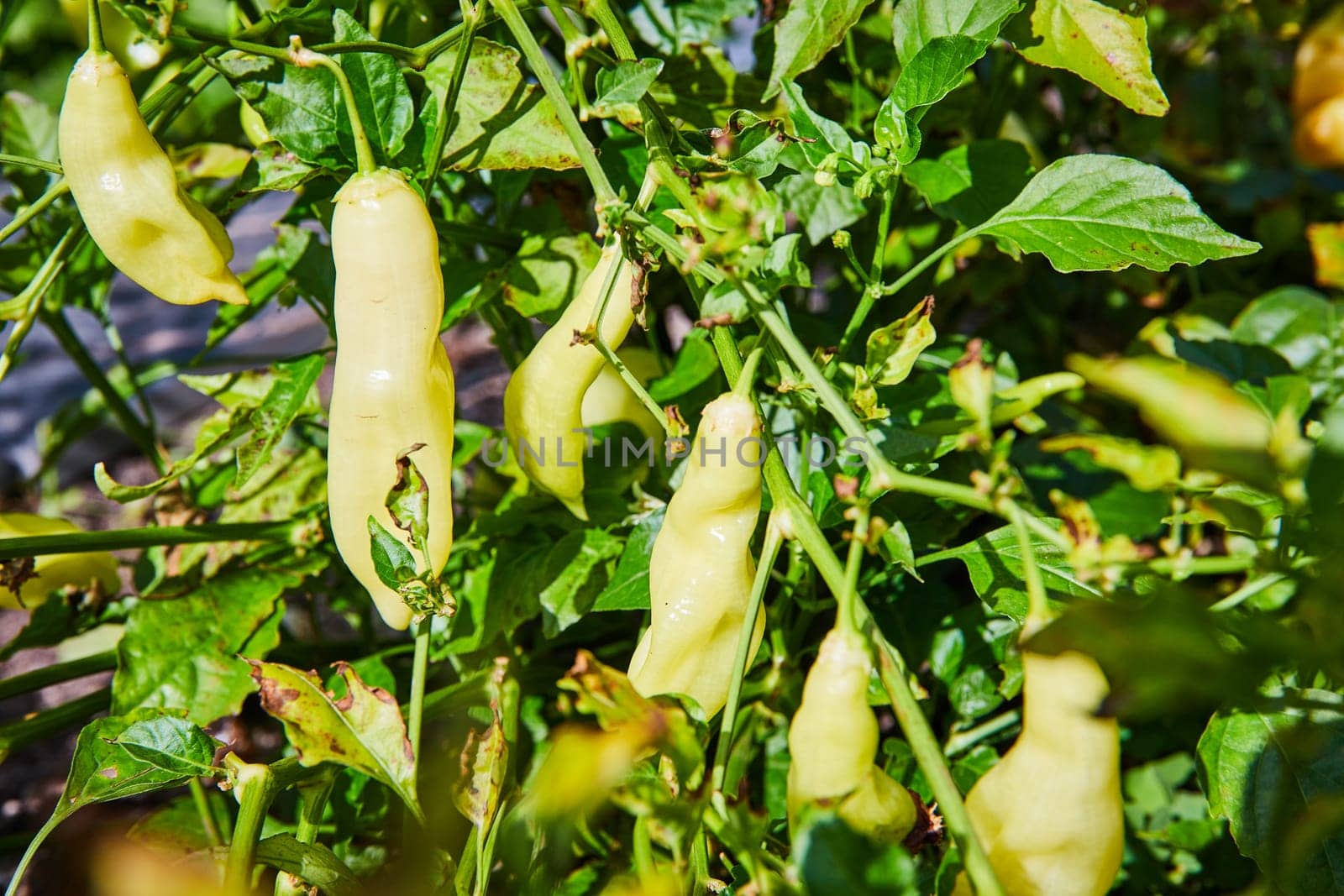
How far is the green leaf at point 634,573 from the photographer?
74cm

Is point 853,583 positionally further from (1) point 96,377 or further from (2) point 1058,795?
(1) point 96,377

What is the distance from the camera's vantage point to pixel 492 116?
77 centimetres

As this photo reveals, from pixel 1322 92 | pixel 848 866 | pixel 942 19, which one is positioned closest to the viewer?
pixel 848 866

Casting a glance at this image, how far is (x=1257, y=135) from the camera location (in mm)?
1793

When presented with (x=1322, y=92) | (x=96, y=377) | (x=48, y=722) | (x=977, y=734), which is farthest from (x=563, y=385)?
(x=1322, y=92)

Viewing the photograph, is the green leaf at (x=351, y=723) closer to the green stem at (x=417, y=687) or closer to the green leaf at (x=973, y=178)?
the green stem at (x=417, y=687)

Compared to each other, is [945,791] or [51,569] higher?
[945,791]

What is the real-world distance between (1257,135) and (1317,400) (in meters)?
0.94

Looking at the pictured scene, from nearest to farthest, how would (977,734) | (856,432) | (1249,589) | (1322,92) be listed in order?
(856,432) < (1249,589) < (977,734) < (1322,92)

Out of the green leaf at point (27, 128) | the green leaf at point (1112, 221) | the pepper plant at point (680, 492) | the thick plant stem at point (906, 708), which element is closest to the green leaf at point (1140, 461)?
the pepper plant at point (680, 492)

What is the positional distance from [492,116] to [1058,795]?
0.57 m

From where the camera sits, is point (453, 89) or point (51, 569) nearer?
point (453, 89)

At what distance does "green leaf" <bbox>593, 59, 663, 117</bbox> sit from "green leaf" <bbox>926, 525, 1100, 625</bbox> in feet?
1.16

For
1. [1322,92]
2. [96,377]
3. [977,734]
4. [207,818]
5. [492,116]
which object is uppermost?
[492,116]
